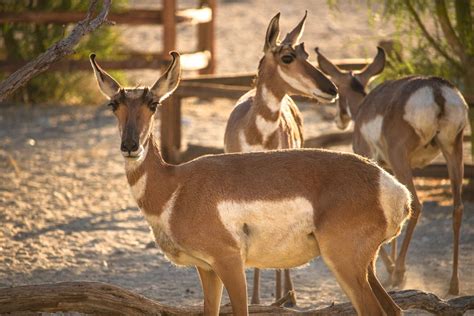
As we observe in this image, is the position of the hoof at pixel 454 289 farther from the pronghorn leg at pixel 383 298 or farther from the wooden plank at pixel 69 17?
the wooden plank at pixel 69 17

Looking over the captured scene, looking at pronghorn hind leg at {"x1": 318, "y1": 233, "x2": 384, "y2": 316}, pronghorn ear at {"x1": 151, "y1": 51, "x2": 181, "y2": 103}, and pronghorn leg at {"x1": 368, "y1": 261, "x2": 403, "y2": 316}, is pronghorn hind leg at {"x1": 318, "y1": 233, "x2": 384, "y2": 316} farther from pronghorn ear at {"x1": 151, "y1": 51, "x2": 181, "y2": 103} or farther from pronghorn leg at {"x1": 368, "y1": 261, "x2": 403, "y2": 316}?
pronghorn ear at {"x1": 151, "y1": 51, "x2": 181, "y2": 103}

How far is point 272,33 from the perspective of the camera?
8.35m

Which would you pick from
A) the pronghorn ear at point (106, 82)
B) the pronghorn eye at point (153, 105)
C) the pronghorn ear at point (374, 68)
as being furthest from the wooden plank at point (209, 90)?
the pronghorn eye at point (153, 105)

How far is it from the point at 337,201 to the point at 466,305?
59.5 inches

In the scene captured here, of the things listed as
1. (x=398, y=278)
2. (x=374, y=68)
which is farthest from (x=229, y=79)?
(x=398, y=278)

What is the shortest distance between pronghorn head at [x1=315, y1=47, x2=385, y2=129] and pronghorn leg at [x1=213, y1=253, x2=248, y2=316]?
449 centimetres

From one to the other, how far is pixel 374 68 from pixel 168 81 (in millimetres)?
4429

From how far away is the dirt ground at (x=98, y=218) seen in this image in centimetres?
866

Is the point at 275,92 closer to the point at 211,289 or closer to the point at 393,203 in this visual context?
the point at 211,289

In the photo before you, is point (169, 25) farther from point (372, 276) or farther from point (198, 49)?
point (372, 276)

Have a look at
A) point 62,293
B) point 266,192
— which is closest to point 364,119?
point 266,192

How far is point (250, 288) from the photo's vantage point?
855cm

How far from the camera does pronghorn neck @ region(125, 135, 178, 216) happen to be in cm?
628

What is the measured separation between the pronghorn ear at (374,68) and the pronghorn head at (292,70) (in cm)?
201
